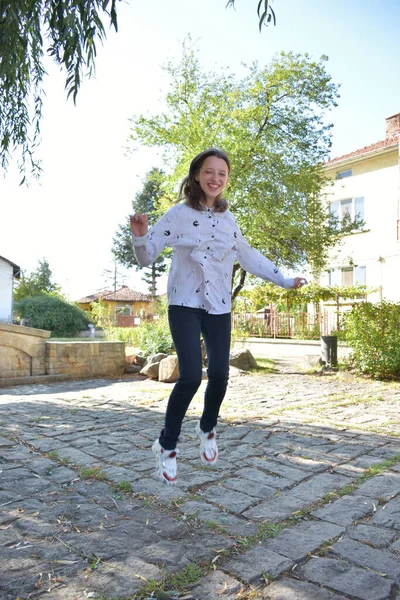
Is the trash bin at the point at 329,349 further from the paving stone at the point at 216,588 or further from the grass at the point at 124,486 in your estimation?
the paving stone at the point at 216,588

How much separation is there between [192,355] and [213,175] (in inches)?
46.4

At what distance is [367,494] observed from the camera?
337 cm

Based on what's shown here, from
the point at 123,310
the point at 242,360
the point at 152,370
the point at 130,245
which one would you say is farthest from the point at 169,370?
the point at 123,310

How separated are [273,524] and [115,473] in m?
1.39

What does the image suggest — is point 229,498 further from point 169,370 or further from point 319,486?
point 169,370

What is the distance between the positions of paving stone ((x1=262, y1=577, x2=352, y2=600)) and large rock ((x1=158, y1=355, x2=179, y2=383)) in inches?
314

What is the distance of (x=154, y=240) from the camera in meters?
3.16

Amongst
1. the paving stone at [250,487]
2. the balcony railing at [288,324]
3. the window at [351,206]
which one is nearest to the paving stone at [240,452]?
the paving stone at [250,487]

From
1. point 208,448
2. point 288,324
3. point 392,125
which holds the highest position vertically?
point 392,125

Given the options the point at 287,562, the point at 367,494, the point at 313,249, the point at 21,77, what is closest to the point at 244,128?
the point at 313,249

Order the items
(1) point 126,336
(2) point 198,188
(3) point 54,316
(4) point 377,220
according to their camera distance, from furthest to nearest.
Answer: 1. (3) point 54,316
2. (4) point 377,220
3. (1) point 126,336
4. (2) point 198,188

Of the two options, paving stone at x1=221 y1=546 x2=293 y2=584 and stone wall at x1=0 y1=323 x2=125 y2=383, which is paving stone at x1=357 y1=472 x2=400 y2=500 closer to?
paving stone at x1=221 y1=546 x2=293 y2=584

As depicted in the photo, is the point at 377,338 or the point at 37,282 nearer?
the point at 377,338

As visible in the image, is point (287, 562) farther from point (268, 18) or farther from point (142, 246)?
point (268, 18)
